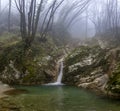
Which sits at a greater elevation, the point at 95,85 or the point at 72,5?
the point at 72,5

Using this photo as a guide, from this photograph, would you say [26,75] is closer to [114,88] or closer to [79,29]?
[114,88]

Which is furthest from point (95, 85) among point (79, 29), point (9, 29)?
point (79, 29)

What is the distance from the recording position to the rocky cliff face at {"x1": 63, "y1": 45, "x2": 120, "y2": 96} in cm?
2461

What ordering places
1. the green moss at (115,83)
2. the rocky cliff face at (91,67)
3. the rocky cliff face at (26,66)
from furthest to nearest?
the rocky cliff face at (26,66) → the rocky cliff face at (91,67) → the green moss at (115,83)

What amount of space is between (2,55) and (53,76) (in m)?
6.30

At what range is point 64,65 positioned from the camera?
100 feet

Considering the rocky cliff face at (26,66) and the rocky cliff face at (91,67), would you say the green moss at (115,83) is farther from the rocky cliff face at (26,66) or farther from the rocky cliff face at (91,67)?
the rocky cliff face at (26,66)

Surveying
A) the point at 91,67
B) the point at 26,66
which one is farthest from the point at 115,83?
the point at 26,66

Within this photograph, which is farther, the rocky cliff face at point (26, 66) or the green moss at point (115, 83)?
the rocky cliff face at point (26, 66)

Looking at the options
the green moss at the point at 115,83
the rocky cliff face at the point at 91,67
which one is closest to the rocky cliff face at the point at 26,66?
the rocky cliff face at the point at 91,67

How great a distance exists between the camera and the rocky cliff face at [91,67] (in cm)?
2461

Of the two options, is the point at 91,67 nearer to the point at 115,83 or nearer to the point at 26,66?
the point at 26,66

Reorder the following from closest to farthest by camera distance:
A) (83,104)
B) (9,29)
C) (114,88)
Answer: (83,104), (114,88), (9,29)

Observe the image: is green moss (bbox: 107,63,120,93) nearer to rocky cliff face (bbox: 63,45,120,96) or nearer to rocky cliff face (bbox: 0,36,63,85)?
rocky cliff face (bbox: 63,45,120,96)
